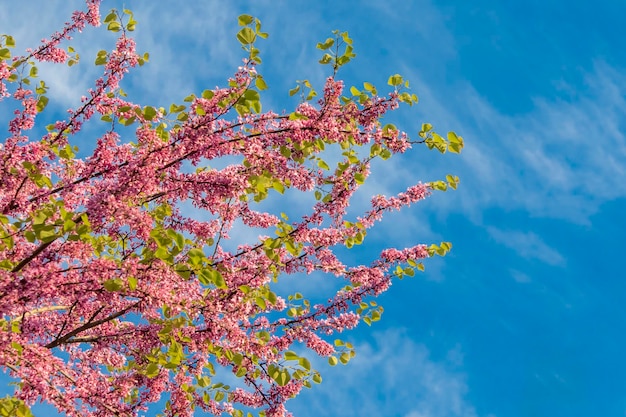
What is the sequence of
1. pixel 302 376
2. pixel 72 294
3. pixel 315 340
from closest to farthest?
pixel 72 294 → pixel 302 376 → pixel 315 340

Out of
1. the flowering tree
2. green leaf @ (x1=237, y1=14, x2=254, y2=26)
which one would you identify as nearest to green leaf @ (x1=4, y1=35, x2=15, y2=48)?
the flowering tree

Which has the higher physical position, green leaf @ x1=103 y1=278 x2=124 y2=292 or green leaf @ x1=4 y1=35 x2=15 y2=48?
green leaf @ x1=4 y1=35 x2=15 y2=48

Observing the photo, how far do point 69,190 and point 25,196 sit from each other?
61cm

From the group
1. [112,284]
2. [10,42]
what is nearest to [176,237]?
[112,284]

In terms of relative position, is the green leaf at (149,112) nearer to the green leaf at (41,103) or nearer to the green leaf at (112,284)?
the green leaf at (112,284)

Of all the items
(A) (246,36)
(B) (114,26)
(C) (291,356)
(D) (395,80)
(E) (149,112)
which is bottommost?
(C) (291,356)

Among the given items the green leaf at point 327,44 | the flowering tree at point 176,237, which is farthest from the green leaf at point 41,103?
the green leaf at point 327,44

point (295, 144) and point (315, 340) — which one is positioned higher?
point (295, 144)

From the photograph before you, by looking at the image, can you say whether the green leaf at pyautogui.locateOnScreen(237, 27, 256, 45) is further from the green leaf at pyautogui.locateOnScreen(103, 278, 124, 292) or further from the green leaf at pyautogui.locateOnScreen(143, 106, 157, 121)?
the green leaf at pyautogui.locateOnScreen(103, 278, 124, 292)

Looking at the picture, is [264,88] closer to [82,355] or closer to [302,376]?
[302,376]

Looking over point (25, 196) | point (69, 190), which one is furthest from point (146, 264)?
point (25, 196)

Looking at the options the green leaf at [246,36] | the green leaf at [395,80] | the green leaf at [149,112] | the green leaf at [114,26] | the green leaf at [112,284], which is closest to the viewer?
the green leaf at [112,284]

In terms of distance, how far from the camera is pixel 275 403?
894 centimetres

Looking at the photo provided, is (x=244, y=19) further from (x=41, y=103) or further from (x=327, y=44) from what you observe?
(x=41, y=103)
